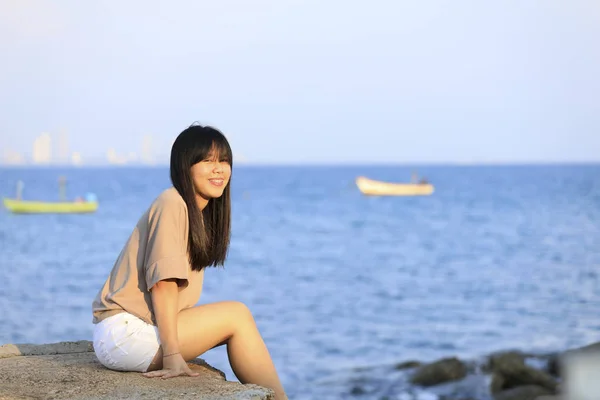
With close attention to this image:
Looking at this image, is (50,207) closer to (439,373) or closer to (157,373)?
(439,373)

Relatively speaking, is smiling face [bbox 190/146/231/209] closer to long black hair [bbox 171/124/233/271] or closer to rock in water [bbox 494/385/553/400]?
long black hair [bbox 171/124/233/271]

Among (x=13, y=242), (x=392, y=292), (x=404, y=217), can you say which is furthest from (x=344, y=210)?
(x=392, y=292)

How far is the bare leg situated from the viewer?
11.5 ft

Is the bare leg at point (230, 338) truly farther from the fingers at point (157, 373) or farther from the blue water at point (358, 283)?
the blue water at point (358, 283)

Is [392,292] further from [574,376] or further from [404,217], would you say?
[404,217]

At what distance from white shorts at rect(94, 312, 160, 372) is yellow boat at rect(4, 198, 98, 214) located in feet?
120

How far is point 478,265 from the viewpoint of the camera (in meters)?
22.9

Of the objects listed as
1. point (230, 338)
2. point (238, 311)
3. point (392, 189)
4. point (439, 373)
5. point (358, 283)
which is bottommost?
point (358, 283)

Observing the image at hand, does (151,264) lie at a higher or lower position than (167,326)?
higher

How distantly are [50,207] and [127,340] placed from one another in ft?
123

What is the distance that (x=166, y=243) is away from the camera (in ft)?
11.1

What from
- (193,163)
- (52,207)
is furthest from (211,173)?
(52,207)

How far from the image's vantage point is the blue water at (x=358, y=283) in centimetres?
1255

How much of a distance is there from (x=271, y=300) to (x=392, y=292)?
290 centimetres
